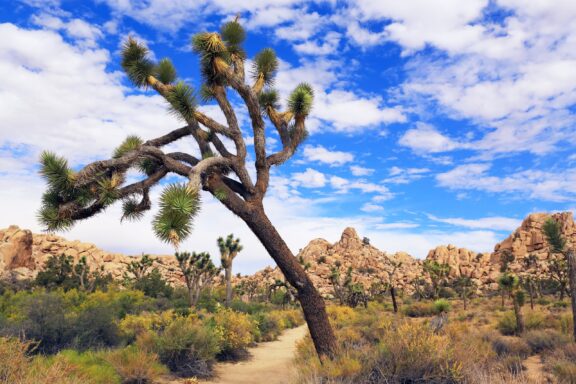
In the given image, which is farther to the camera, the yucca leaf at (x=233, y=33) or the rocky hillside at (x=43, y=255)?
the rocky hillside at (x=43, y=255)

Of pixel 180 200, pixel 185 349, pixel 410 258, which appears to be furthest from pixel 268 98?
pixel 410 258

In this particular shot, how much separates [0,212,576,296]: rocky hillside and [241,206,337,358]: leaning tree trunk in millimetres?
46284

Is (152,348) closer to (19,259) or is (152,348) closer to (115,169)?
(115,169)

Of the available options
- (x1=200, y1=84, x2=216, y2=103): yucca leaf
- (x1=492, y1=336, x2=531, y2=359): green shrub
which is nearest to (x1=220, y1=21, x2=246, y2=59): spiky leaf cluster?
(x1=200, y1=84, x2=216, y2=103): yucca leaf

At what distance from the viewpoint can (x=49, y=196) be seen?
8.83m

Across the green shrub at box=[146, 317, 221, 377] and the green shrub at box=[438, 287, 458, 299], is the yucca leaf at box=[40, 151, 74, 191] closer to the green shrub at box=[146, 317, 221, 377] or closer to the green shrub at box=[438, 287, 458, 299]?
the green shrub at box=[146, 317, 221, 377]

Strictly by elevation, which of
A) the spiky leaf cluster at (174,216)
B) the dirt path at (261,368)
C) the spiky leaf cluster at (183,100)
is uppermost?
the spiky leaf cluster at (183,100)

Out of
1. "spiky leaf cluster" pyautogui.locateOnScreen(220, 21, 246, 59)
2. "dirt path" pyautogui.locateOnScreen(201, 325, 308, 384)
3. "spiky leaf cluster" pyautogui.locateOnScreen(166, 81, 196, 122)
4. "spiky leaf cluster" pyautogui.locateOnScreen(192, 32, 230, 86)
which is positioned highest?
"spiky leaf cluster" pyautogui.locateOnScreen(220, 21, 246, 59)

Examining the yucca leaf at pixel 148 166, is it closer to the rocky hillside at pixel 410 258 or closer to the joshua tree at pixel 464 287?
the joshua tree at pixel 464 287

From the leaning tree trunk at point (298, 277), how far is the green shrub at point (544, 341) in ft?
25.1

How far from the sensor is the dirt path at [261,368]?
10.8 meters

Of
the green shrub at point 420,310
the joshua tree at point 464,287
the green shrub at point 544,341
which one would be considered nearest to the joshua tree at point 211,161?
the green shrub at point 544,341

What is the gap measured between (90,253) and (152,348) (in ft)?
210

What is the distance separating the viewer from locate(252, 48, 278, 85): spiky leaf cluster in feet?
34.7
